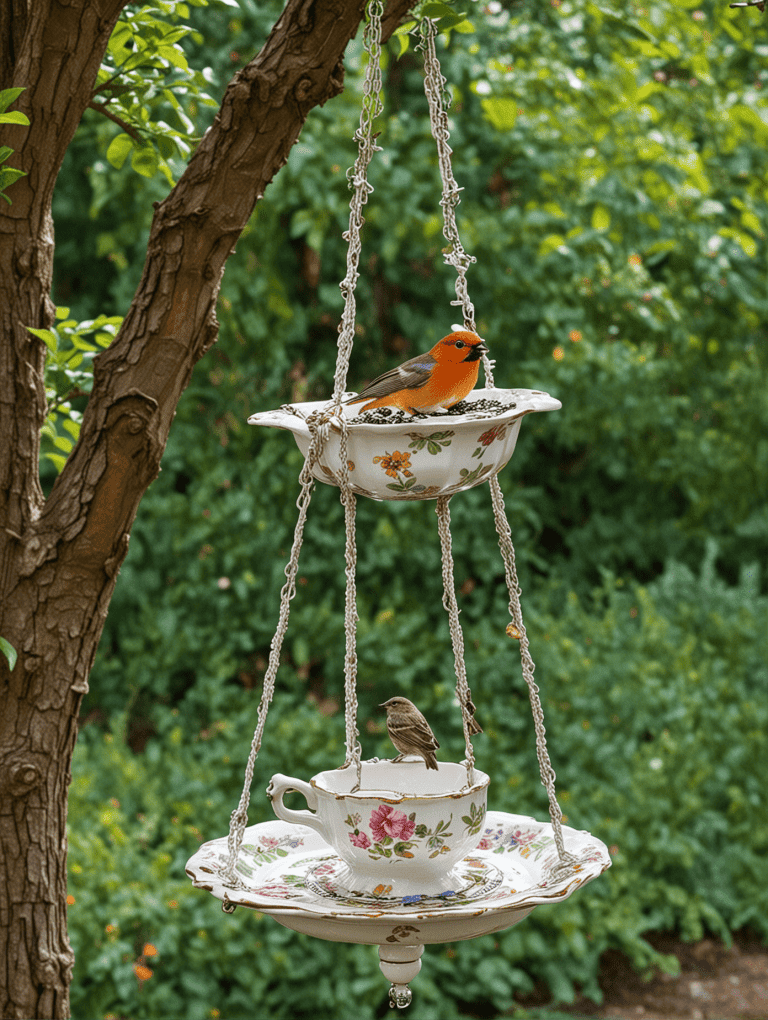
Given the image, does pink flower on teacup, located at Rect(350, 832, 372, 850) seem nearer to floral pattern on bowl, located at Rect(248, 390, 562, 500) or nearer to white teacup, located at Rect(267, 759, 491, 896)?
white teacup, located at Rect(267, 759, 491, 896)

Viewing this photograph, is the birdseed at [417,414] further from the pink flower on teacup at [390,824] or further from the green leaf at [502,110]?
the green leaf at [502,110]

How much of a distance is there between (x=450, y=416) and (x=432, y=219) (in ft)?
9.82

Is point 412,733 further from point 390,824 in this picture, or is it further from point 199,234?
point 199,234

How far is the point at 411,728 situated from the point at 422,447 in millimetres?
426

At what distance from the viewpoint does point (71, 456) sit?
170cm

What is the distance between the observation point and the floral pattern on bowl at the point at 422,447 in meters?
1.41

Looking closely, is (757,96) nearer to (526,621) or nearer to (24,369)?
(526,621)

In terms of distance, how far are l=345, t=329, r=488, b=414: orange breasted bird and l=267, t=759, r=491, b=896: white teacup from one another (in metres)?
0.51

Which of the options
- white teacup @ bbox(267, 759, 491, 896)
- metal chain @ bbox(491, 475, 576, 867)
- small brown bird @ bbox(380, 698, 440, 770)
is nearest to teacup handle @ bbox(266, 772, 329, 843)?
white teacup @ bbox(267, 759, 491, 896)

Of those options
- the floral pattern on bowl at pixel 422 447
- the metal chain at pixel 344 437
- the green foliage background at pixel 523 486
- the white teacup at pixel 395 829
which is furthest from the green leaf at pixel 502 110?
the white teacup at pixel 395 829

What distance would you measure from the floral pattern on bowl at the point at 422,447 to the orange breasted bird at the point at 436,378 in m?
0.02

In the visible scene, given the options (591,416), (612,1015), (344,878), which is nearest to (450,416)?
(344,878)

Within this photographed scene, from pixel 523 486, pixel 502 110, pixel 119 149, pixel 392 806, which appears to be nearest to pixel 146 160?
pixel 119 149

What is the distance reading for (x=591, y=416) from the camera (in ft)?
15.5
